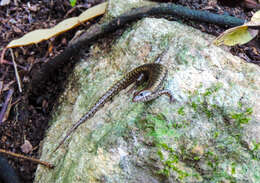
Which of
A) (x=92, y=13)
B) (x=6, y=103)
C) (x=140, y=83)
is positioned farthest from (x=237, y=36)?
(x=6, y=103)

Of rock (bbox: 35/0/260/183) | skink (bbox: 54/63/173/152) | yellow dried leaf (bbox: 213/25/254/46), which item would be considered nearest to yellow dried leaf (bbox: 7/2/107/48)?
rock (bbox: 35/0/260/183)

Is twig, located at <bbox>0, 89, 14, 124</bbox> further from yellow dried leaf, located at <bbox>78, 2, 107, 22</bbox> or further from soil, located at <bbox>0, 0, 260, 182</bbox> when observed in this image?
yellow dried leaf, located at <bbox>78, 2, 107, 22</bbox>

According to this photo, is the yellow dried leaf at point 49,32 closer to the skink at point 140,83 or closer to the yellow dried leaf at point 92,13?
the yellow dried leaf at point 92,13

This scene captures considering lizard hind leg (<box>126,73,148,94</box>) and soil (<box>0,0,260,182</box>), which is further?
soil (<box>0,0,260,182</box>)

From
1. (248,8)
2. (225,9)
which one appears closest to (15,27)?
(225,9)

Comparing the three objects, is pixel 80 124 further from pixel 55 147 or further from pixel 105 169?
pixel 105 169

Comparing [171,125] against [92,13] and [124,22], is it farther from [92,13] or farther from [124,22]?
[92,13]

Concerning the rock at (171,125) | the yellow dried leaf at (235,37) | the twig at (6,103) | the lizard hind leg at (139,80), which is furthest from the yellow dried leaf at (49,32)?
the yellow dried leaf at (235,37)
